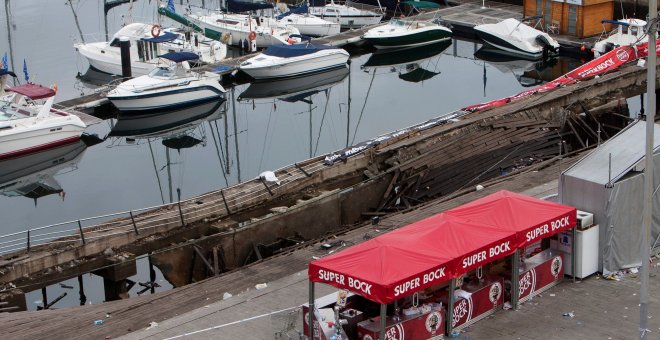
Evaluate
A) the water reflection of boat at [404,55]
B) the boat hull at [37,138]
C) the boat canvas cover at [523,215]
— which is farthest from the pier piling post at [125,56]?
the boat canvas cover at [523,215]

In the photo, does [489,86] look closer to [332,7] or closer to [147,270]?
[332,7]

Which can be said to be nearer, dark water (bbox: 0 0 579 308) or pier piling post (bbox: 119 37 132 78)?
dark water (bbox: 0 0 579 308)

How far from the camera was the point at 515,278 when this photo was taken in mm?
21547

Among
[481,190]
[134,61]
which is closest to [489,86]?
[134,61]

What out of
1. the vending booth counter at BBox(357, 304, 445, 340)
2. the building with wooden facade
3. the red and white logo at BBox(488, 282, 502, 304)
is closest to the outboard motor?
the building with wooden facade

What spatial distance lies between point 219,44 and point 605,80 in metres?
25.4

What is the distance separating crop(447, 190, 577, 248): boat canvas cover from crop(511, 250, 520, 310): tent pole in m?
0.35

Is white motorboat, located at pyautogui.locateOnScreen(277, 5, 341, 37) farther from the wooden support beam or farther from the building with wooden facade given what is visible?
the wooden support beam

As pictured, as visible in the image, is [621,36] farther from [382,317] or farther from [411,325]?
[382,317]

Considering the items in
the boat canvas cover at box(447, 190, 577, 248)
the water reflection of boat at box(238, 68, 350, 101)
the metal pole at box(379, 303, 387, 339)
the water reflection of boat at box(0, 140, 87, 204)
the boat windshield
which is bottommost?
the water reflection of boat at box(0, 140, 87, 204)

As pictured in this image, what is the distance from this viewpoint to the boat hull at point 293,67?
5959 centimetres

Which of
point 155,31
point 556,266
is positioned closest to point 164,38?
point 155,31

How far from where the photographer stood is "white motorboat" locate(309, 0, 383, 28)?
71.3 m

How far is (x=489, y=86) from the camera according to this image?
59.1 m
